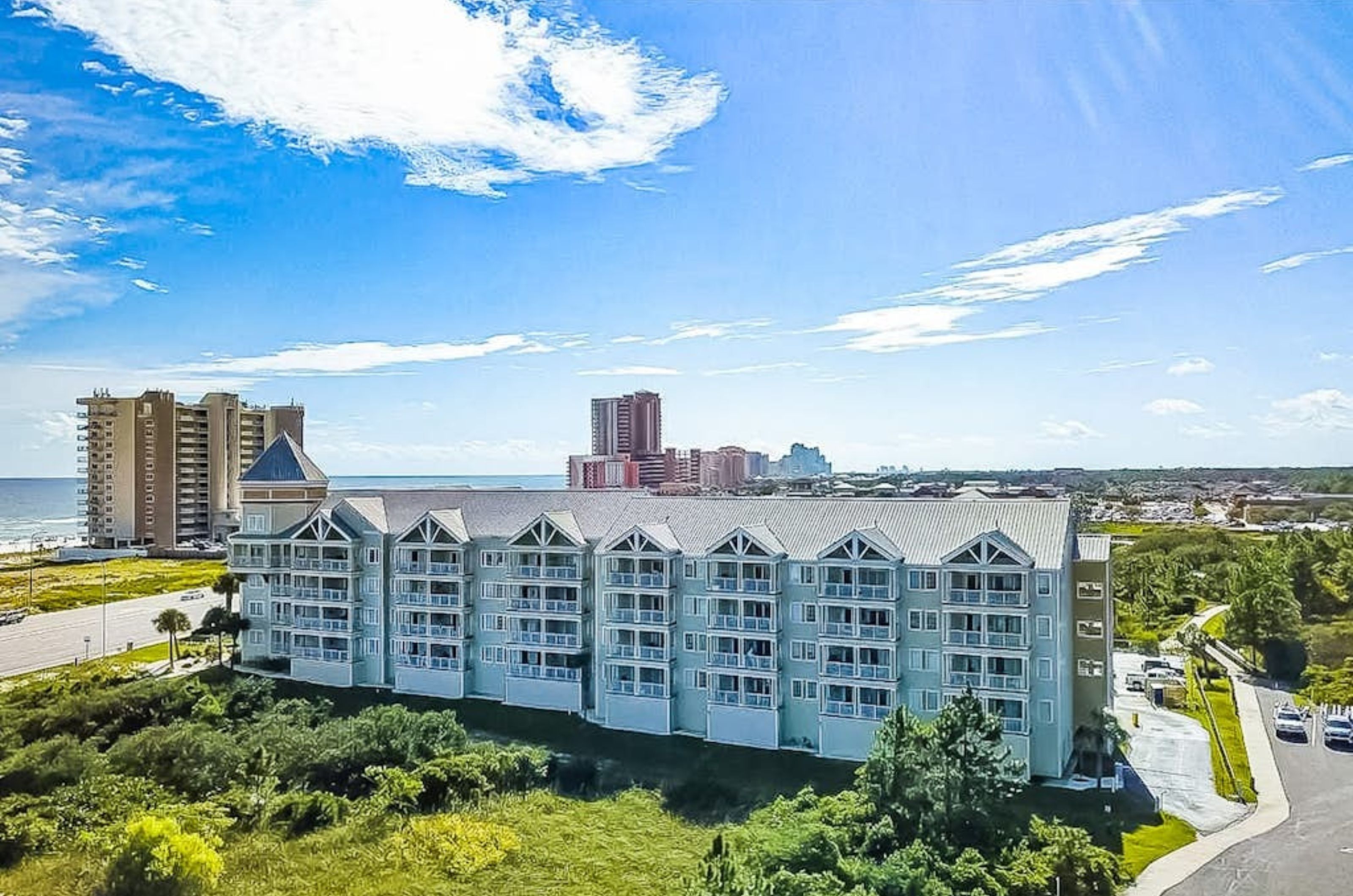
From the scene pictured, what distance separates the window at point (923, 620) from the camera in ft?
106

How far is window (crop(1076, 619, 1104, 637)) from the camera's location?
33781mm

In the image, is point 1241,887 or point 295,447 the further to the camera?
point 295,447

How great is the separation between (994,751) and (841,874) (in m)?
7.59

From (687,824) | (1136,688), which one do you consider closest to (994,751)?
(687,824)

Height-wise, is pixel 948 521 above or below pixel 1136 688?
above

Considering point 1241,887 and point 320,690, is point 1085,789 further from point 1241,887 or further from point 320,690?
point 320,690

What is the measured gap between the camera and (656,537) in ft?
122

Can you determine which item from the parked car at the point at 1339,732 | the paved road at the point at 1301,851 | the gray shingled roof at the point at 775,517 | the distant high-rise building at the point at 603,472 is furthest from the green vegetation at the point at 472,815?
the distant high-rise building at the point at 603,472

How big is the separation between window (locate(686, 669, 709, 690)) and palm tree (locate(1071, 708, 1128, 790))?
553 inches

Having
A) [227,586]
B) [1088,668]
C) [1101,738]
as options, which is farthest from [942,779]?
[227,586]

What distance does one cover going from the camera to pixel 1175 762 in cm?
3372

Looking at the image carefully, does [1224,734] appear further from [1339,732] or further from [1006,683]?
[1006,683]

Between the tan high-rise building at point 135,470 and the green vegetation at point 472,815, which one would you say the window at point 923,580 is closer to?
the green vegetation at point 472,815

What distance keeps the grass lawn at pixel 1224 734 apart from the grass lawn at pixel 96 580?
2815 inches
